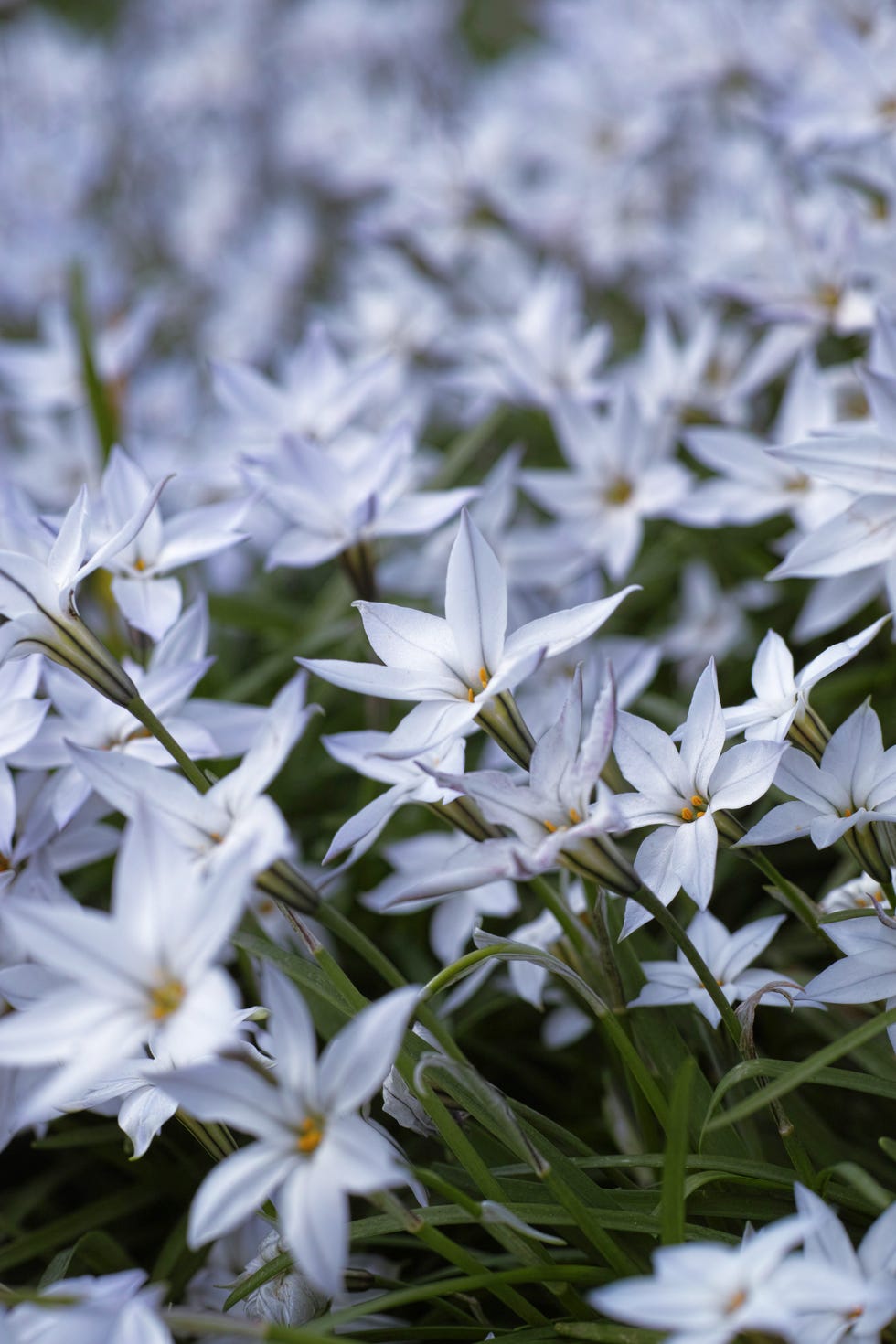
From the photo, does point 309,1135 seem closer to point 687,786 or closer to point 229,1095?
point 229,1095

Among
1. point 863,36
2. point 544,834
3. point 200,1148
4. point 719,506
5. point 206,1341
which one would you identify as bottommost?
point 200,1148

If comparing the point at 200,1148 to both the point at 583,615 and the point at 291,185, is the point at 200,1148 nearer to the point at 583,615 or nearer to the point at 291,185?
the point at 583,615

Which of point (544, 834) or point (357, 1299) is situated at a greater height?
point (544, 834)

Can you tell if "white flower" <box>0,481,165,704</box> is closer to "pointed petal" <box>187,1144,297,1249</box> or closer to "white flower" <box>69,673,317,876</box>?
"white flower" <box>69,673,317,876</box>

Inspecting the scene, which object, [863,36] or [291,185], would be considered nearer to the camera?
[863,36]

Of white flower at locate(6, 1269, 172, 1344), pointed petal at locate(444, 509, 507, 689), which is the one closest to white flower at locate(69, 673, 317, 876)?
pointed petal at locate(444, 509, 507, 689)

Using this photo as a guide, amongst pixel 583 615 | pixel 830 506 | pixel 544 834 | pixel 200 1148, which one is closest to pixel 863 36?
pixel 830 506

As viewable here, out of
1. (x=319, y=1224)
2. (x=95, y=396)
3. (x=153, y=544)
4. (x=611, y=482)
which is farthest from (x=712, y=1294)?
(x=95, y=396)
